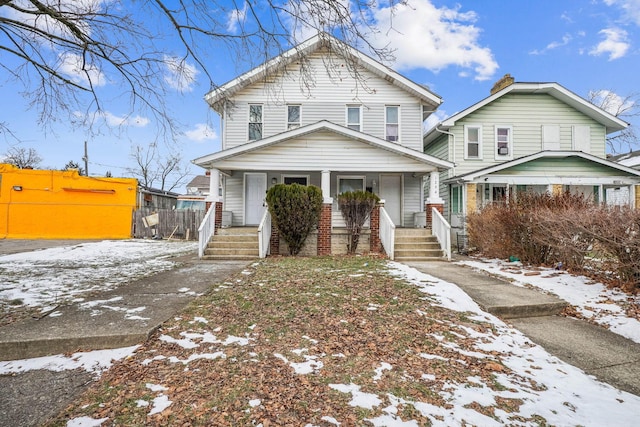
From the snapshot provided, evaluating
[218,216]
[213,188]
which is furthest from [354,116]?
[218,216]

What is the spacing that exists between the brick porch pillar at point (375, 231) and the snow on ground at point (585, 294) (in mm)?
3138

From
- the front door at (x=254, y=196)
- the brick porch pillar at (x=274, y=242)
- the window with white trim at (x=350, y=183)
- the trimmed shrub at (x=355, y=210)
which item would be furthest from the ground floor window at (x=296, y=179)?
the brick porch pillar at (x=274, y=242)

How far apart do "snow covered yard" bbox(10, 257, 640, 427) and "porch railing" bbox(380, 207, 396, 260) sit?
4581 millimetres

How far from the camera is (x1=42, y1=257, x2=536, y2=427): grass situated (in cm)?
222

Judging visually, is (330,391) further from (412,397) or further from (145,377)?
(145,377)

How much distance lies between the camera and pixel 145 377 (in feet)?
8.77

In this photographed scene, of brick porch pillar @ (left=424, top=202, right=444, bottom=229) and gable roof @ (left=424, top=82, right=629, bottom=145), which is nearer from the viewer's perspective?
brick porch pillar @ (left=424, top=202, right=444, bottom=229)

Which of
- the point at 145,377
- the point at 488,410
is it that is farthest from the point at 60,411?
the point at 488,410

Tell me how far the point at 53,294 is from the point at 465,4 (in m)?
8.63

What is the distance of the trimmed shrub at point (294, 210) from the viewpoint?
9.28 m

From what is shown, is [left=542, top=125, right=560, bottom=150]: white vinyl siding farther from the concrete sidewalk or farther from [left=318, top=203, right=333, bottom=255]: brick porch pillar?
the concrete sidewalk

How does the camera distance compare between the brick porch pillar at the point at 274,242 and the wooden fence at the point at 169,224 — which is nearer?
the brick porch pillar at the point at 274,242

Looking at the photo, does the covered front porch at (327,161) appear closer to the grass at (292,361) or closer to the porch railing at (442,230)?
the porch railing at (442,230)

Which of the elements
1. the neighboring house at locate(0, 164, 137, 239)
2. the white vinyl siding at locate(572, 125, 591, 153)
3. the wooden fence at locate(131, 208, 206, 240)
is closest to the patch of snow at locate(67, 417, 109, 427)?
the wooden fence at locate(131, 208, 206, 240)
